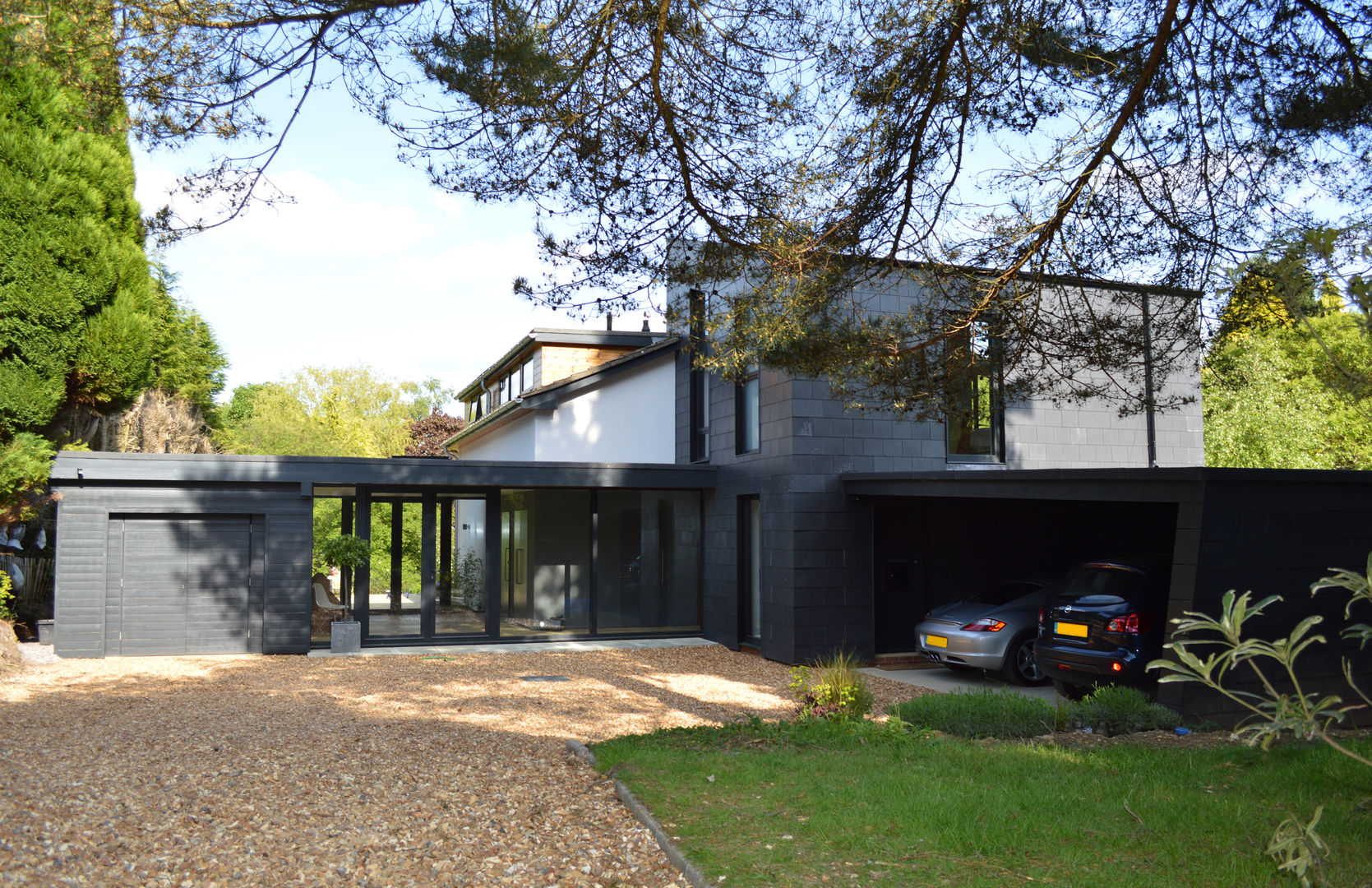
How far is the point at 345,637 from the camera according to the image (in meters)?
13.8

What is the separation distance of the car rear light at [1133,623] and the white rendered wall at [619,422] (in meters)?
9.18

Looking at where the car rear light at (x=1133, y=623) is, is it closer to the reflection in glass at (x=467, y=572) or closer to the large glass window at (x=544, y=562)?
the large glass window at (x=544, y=562)

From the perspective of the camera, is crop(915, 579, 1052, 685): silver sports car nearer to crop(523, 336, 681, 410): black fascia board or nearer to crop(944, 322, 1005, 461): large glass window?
crop(944, 322, 1005, 461): large glass window

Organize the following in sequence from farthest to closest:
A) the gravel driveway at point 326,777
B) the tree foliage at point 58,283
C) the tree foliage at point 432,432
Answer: the tree foliage at point 432,432 < the tree foliage at point 58,283 < the gravel driveway at point 326,777

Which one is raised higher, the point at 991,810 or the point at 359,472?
the point at 359,472

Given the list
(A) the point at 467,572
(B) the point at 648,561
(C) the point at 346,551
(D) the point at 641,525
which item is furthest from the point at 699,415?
(C) the point at 346,551

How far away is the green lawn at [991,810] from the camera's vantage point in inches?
162

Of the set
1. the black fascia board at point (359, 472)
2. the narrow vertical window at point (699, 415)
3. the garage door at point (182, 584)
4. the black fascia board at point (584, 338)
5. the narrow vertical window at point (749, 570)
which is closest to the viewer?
the black fascia board at point (359, 472)

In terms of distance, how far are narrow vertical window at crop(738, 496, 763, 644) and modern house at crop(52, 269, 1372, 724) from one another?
32 mm

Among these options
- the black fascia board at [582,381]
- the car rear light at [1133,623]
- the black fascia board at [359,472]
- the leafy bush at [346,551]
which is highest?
the black fascia board at [582,381]

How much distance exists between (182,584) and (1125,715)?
39.6 ft

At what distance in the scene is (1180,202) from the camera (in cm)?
716

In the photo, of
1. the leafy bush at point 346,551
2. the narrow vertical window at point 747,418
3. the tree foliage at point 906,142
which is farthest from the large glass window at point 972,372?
the leafy bush at point 346,551

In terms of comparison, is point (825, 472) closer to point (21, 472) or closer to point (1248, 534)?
point (1248, 534)
